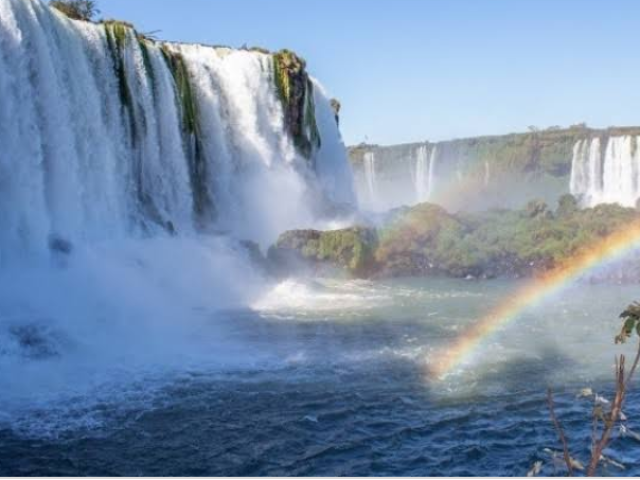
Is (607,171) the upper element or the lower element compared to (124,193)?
upper

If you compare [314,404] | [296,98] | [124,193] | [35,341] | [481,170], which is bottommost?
[314,404]

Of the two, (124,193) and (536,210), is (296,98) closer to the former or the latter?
(536,210)

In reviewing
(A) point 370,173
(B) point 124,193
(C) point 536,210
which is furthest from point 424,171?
(B) point 124,193

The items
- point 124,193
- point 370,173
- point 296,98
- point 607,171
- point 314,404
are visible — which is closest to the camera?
point 314,404

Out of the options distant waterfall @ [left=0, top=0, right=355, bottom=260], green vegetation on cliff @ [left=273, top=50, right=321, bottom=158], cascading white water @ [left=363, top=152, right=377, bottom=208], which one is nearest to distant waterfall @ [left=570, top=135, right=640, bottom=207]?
cascading white water @ [left=363, top=152, right=377, bottom=208]

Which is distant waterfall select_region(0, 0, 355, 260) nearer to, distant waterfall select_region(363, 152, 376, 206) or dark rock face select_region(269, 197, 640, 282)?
dark rock face select_region(269, 197, 640, 282)

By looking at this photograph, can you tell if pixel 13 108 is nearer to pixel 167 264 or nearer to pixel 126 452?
pixel 167 264
